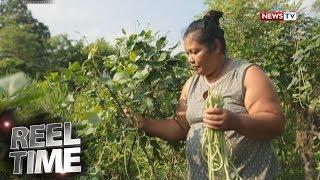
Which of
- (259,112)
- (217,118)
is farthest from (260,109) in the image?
(217,118)

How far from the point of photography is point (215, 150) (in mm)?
1823

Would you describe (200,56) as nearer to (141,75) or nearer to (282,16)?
(141,75)

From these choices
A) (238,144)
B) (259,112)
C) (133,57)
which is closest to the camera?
(259,112)

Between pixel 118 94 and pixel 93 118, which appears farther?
pixel 118 94

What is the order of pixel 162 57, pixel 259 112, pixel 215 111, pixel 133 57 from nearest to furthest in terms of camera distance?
pixel 215 111 < pixel 259 112 < pixel 133 57 < pixel 162 57

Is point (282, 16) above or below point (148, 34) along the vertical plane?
above

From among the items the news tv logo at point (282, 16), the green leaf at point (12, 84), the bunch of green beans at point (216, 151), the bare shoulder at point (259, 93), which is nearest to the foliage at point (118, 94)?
the green leaf at point (12, 84)

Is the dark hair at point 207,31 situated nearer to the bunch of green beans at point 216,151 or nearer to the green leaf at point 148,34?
the bunch of green beans at point 216,151

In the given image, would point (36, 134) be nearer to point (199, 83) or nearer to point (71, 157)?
point (71, 157)

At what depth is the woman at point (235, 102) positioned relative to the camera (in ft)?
6.70

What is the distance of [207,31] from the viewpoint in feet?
7.22

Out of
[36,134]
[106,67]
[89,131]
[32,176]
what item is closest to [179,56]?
[106,67]

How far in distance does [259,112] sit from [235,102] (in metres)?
0.15

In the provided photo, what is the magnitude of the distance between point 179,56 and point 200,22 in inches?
30.4
